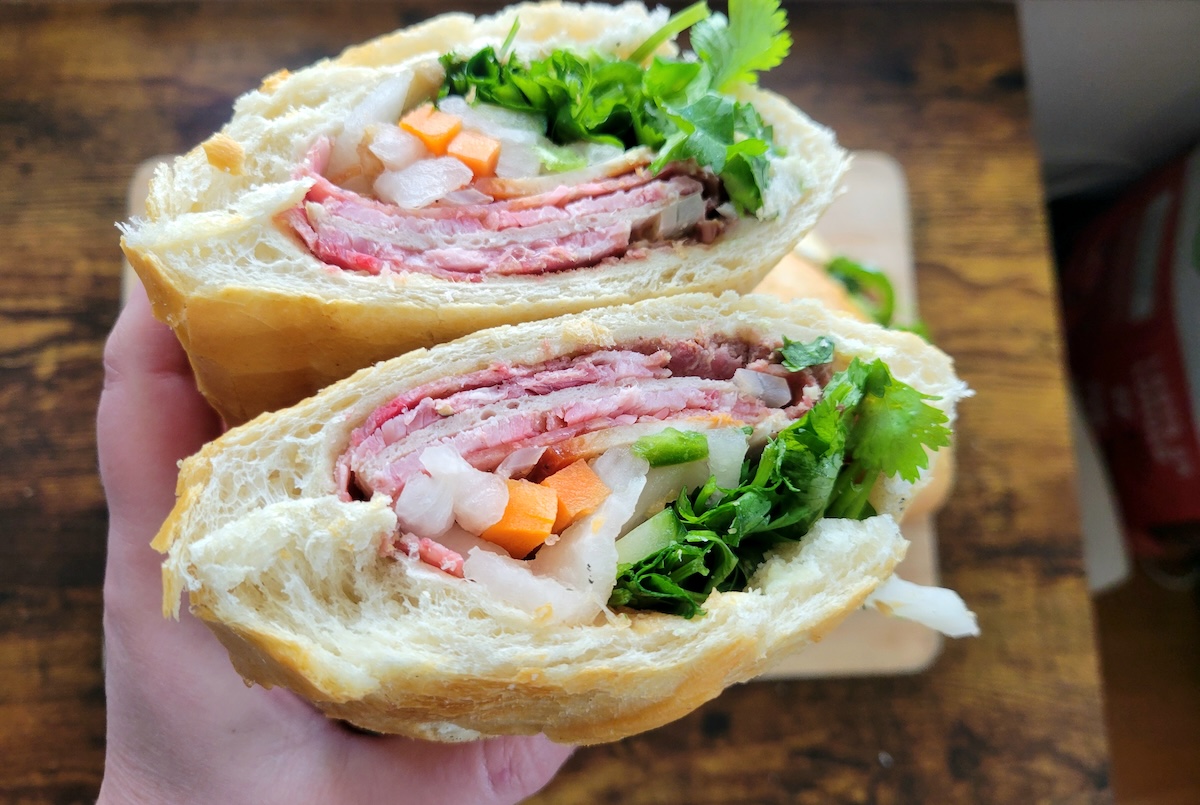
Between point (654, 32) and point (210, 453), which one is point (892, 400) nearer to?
point (654, 32)

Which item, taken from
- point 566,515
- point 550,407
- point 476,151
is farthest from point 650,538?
point 476,151

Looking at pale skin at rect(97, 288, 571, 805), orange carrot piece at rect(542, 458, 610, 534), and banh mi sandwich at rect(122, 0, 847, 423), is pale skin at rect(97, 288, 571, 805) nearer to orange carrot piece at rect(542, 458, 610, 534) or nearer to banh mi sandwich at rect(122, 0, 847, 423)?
banh mi sandwich at rect(122, 0, 847, 423)

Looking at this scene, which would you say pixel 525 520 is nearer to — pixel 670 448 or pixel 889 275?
pixel 670 448

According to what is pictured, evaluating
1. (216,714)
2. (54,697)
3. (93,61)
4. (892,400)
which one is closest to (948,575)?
(892,400)

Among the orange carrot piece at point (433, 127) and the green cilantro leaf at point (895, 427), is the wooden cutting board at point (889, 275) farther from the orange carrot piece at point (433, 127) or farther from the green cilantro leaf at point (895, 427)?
the orange carrot piece at point (433, 127)

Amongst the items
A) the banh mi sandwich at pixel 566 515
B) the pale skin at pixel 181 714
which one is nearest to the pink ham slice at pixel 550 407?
the banh mi sandwich at pixel 566 515
